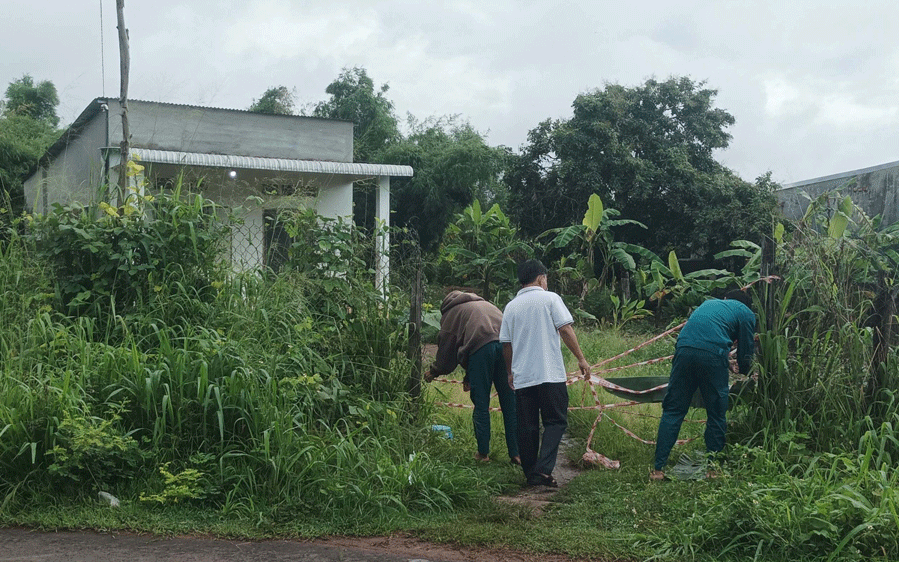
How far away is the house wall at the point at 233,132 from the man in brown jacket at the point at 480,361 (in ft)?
31.1

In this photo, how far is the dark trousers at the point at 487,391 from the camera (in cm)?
654

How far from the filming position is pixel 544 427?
592 cm

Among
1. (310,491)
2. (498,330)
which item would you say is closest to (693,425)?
(498,330)

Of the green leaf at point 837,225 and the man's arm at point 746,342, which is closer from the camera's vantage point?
the man's arm at point 746,342

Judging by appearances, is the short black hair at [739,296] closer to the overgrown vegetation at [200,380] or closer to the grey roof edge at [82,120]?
the overgrown vegetation at [200,380]

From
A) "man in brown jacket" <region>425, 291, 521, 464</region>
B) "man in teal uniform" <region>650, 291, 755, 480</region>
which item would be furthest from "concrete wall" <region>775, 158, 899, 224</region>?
"man in brown jacket" <region>425, 291, 521, 464</region>

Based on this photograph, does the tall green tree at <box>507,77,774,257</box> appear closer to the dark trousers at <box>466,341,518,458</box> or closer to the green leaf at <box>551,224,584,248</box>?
the green leaf at <box>551,224,584,248</box>

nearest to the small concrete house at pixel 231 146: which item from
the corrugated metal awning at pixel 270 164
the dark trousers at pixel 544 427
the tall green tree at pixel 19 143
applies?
the corrugated metal awning at pixel 270 164

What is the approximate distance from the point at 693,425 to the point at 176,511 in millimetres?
4640

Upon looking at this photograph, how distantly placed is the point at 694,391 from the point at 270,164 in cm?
1119

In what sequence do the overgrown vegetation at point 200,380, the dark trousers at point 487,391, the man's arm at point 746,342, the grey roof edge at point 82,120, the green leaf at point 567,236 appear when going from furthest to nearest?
the green leaf at point 567,236 → the grey roof edge at point 82,120 → the dark trousers at point 487,391 → the man's arm at point 746,342 → the overgrown vegetation at point 200,380

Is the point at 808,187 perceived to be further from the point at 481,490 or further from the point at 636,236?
the point at 481,490

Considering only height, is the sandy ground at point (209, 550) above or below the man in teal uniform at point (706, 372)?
below

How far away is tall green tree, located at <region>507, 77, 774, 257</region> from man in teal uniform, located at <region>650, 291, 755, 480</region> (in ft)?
46.3
